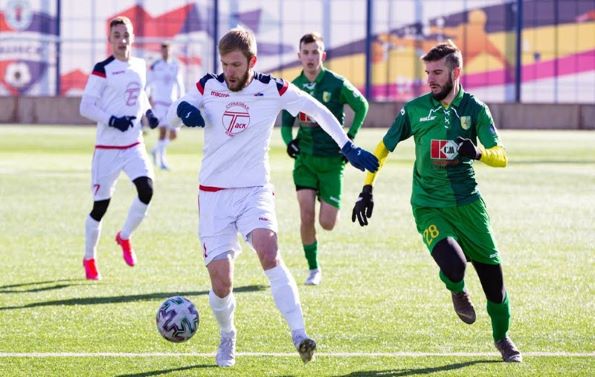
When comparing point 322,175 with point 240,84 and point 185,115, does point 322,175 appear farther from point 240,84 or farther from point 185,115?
point 185,115

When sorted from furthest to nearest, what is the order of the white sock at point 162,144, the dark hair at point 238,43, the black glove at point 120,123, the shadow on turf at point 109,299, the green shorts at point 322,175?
1. the white sock at point 162,144
2. the green shorts at point 322,175
3. the black glove at point 120,123
4. the shadow on turf at point 109,299
5. the dark hair at point 238,43

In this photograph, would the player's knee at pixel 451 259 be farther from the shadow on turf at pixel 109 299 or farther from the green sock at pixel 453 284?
the shadow on turf at pixel 109 299

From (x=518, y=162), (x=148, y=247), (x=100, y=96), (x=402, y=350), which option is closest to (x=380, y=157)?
(x=402, y=350)

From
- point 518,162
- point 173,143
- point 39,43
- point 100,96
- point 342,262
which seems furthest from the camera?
point 39,43

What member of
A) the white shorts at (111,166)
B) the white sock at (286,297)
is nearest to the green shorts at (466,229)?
the white sock at (286,297)

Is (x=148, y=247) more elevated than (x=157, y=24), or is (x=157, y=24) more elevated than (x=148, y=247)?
(x=157, y=24)

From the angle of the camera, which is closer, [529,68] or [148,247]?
[148,247]

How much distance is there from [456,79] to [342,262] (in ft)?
17.1

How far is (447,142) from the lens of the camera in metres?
8.16

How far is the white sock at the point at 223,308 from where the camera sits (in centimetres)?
785

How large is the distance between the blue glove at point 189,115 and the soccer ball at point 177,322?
1198 millimetres

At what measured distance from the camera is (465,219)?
8.15 m

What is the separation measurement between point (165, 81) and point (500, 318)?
67.9 ft

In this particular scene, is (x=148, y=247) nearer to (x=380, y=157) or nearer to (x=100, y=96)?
(x=100, y=96)
